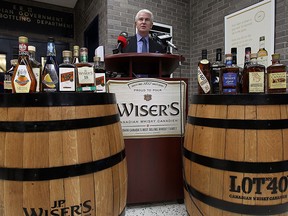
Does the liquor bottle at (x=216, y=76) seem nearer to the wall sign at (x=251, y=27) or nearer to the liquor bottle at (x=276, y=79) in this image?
the liquor bottle at (x=276, y=79)

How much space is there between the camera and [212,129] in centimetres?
93

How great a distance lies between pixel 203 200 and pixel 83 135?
0.62 m

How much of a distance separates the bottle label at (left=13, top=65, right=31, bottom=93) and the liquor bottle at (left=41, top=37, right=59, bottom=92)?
0.28ft

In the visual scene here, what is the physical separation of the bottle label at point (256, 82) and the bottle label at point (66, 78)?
33.8 inches

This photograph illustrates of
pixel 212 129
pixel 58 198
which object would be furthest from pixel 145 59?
pixel 58 198

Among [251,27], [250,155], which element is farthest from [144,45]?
[251,27]

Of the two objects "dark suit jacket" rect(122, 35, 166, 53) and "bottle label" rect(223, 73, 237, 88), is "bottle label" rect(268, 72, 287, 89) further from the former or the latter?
"dark suit jacket" rect(122, 35, 166, 53)

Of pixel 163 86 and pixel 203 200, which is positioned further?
Answer: pixel 163 86

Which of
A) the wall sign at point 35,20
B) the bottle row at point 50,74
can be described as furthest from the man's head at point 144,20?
the wall sign at point 35,20

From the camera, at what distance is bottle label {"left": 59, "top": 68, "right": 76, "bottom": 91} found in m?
0.92

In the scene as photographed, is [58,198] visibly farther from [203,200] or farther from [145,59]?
[145,59]

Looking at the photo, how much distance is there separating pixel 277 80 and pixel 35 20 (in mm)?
5564

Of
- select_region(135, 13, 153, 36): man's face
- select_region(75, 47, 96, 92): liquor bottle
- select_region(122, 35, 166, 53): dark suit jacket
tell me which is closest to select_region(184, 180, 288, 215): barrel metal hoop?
select_region(75, 47, 96, 92): liquor bottle

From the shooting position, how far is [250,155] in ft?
2.78
